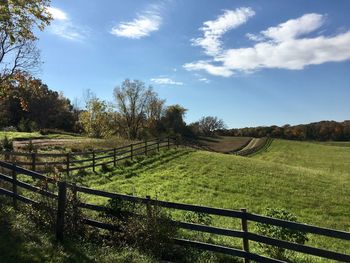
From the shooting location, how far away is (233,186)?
988 inches

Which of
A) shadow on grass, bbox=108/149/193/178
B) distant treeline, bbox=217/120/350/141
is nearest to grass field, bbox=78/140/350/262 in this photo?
shadow on grass, bbox=108/149/193/178

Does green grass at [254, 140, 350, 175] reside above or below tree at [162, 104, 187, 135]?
below

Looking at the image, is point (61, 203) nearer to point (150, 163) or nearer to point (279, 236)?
point (279, 236)

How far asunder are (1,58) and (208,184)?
1570 cm

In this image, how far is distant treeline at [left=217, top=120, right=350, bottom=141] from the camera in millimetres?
126625

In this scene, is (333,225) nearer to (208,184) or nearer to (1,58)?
(208,184)

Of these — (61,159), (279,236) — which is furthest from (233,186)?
(279,236)

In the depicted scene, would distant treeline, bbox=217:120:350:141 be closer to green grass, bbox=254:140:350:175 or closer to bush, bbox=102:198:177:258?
green grass, bbox=254:140:350:175

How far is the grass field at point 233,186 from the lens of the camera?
822 inches

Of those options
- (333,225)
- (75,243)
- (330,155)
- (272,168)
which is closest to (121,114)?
(330,155)

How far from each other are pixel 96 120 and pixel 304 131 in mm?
74671

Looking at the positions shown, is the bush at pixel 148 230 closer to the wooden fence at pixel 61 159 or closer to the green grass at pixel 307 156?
the wooden fence at pixel 61 159

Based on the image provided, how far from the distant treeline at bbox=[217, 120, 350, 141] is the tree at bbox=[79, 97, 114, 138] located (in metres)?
55.8

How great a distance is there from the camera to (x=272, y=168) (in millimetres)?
34094
